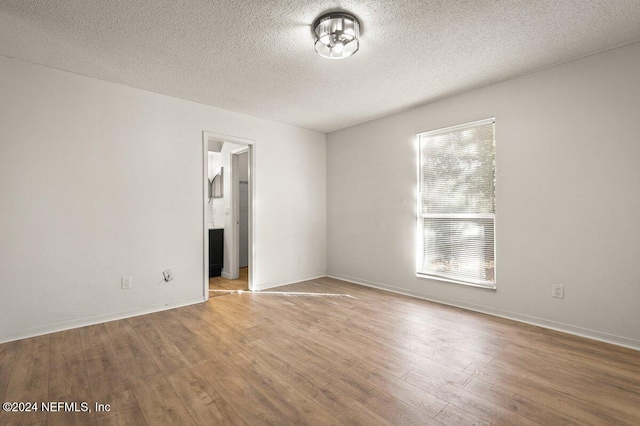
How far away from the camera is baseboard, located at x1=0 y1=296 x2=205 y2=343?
105 inches

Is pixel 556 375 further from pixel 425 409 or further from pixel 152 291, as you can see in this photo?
pixel 152 291

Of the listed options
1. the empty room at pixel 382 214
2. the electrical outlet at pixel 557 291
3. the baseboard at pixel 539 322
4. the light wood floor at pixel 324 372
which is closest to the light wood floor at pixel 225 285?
the empty room at pixel 382 214

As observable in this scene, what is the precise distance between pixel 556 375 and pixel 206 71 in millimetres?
3842

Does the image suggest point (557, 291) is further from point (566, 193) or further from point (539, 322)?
point (566, 193)

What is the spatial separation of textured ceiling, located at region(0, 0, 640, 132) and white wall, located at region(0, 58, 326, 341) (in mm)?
333

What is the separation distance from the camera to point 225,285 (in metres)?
4.70

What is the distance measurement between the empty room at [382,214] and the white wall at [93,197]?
0.02m

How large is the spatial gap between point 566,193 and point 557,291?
0.93m

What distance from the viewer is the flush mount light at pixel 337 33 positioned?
211cm

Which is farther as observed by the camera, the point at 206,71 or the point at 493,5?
the point at 206,71

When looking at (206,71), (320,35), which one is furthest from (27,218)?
(320,35)

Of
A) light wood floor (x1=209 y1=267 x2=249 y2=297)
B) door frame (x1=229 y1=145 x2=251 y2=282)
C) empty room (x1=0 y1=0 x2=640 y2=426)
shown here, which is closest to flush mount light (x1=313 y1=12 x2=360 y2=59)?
empty room (x1=0 y1=0 x2=640 y2=426)

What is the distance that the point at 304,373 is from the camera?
6.91ft

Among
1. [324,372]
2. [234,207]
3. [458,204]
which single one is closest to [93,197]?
[234,207]
